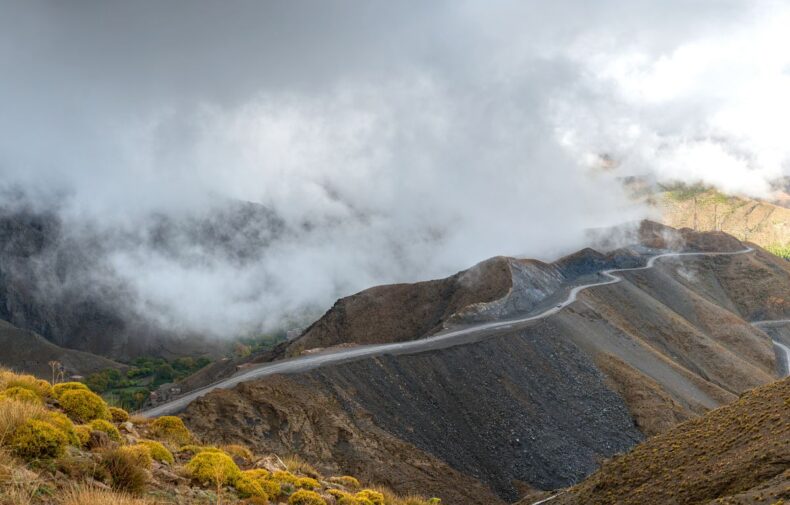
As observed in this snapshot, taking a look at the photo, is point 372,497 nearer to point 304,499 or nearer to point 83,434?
point 304,499

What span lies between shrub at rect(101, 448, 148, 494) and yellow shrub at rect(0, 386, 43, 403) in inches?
121

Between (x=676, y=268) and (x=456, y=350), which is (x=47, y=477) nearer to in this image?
A: (x=456, y=350)

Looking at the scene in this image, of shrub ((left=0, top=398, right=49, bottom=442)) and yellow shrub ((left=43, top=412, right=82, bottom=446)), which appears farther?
yellow shrub ((left=43, top=412, right=82, bottom=446))

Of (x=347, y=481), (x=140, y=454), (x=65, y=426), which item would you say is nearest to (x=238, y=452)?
(x=347, y=481)

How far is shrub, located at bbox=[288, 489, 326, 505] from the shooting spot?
12.7 m

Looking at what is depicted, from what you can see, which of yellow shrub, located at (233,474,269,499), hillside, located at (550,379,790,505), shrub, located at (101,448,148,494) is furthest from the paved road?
shrub, located at (101,448,148,494)

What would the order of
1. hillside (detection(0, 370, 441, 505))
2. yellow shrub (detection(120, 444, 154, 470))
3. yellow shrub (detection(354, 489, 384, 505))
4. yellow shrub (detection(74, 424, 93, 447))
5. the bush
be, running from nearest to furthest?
1. hillside (detection(0, 370, 441, 505))
2. the bush
3. yellow shrub (detection(120, 444, 154, 470))
4. yellow shrub (detection(74, 424, 93, 447))
5. yellow shrub (detection(354, 489, 384, 505))

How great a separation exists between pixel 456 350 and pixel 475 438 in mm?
9000

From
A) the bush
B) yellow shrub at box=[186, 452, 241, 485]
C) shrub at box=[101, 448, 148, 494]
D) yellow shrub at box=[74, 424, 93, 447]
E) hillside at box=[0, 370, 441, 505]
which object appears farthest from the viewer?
yellow shrub at box=[186, 452, 241, 485]

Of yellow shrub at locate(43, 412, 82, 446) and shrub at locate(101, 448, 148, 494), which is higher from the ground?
yellow shrub at locate(43, 412, 82, 446)

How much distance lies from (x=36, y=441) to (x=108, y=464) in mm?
1067

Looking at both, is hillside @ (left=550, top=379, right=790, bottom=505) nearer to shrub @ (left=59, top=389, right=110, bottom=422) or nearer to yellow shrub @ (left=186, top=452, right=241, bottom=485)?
yellow shrub @ (left=186, top=452, right=241, bottom=485)

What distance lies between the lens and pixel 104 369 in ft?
485

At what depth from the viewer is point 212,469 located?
1200 centimetres
